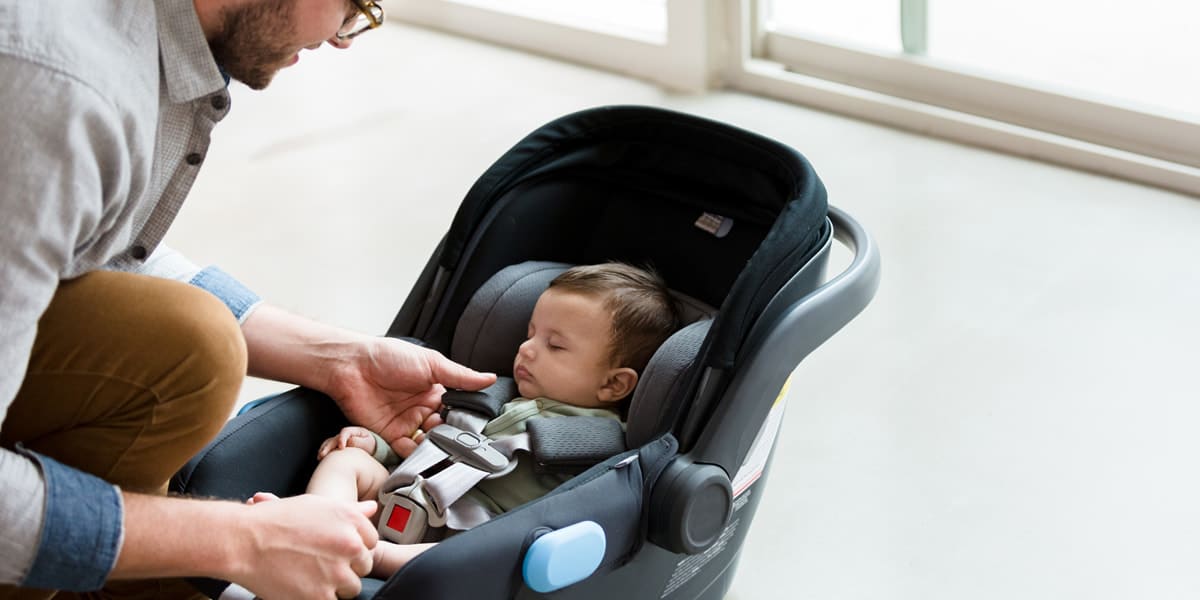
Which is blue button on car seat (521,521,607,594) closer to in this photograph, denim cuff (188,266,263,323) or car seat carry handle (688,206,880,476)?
car seat carry handle (688,206,880,476)

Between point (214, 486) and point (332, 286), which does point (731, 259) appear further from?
point (332, 286)

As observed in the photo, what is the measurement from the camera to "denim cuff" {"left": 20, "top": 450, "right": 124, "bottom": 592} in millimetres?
1181

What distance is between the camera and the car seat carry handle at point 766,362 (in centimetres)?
145

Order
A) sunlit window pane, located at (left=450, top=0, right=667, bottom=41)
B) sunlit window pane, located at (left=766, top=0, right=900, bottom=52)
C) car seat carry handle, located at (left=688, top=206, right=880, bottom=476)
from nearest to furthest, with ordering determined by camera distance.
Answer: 1. car seat carry handle, located at (left=688, top=206, right=880, bottom=476)
2. sunlit window pane, located at (left=766, top=0, right=900, bottom=52)
3. sunlit window pane, located at (left=450, top=0, right=667, bottom=41)

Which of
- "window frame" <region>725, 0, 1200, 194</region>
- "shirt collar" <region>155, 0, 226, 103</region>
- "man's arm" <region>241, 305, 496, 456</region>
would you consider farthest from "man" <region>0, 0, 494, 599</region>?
"window frame" <region>725, 0, 1200, 194</region>

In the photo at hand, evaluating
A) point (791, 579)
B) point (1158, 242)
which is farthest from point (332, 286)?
point (1158, 242)

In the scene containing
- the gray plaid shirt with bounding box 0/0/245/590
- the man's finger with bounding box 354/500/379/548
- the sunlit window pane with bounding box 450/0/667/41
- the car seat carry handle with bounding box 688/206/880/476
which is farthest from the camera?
the sunlit window pane with bounding box 450/0/667/41

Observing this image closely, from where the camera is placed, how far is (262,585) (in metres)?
1.27

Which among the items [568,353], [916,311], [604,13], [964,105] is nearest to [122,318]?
[568,353]

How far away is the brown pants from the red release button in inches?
9.3

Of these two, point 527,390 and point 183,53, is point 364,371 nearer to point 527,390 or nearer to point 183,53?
point 527,390

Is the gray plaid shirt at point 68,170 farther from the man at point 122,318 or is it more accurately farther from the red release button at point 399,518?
the red release button at point 399,518

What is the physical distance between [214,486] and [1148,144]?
2.08 m

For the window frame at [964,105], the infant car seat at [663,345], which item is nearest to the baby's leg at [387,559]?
the infant car seat at [663,345]
